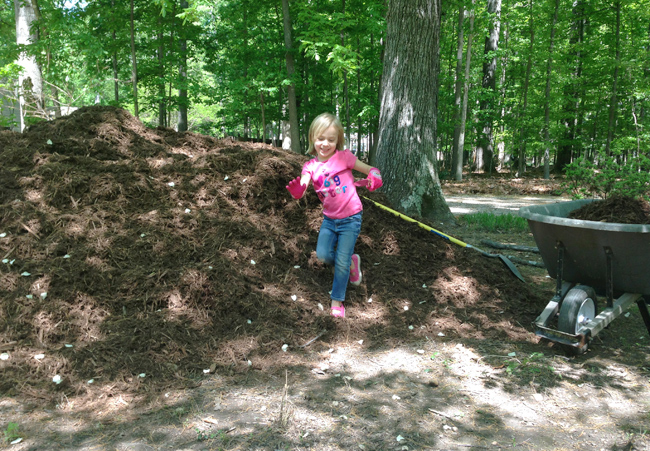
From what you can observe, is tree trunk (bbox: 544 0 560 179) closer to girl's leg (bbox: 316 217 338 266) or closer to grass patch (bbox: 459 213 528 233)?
grass patch (bbox: 459 213 528 233)

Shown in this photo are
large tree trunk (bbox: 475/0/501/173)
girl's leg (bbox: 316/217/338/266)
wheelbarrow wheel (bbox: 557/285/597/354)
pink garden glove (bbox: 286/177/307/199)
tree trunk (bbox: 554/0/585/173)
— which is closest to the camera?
wheelbarrow wheel (bbox: 557/285/597/354)

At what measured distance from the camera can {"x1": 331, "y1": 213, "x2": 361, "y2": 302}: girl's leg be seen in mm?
3398

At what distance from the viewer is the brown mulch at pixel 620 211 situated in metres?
3.23

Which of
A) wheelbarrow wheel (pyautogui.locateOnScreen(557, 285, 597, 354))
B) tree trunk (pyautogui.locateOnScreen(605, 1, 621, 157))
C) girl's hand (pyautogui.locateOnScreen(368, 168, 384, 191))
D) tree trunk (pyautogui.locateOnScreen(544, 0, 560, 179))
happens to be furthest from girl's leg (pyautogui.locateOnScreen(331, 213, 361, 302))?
tree trunk (pyautogui.locateOnScreen(544, 0, 560, 179))

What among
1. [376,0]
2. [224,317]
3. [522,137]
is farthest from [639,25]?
[224,317]

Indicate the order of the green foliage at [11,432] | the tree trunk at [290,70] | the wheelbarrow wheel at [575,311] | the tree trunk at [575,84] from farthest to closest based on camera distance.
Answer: the tree trunk at [575,84] → the tree trunk at [290,70] → the wheelbarrow wheel at [575,311] → the green foliage at [11,432]

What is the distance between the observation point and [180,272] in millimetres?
3262

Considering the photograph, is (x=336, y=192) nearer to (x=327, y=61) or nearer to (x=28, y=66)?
(x=327, y=61)

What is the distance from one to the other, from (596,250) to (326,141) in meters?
2.02

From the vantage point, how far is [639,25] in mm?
14742

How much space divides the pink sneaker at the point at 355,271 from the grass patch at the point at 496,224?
3657mm

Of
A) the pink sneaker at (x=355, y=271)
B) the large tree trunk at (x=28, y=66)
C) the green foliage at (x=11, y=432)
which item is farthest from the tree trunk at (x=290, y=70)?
the green foliage at (x=11, y=432)

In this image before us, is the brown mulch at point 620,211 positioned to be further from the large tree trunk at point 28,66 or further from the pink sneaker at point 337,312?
the large tree trunk at point 28,66

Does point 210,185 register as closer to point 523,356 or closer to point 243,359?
point 243,359
